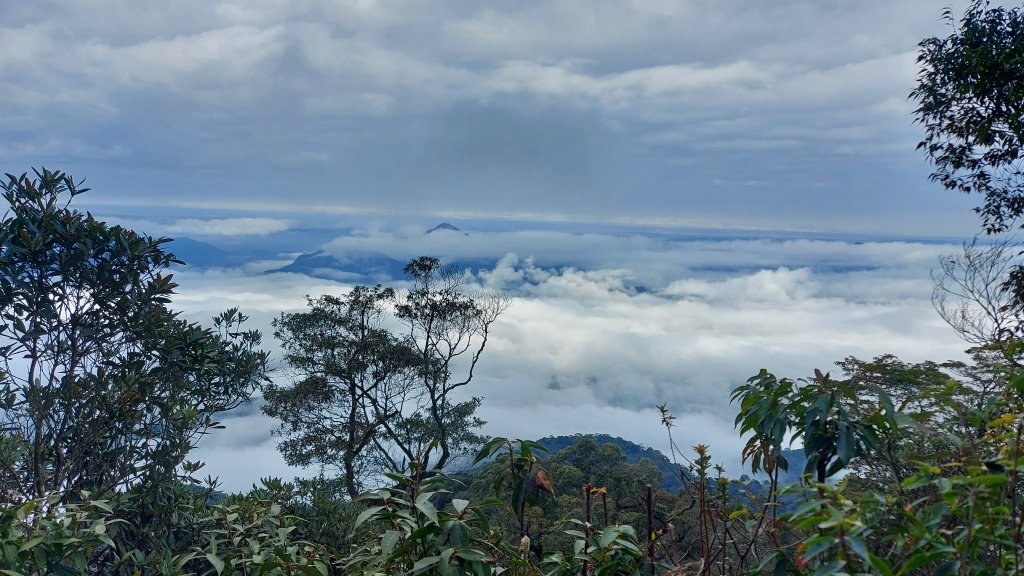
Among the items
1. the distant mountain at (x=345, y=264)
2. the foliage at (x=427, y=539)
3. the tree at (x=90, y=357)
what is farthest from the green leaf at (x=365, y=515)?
the distant mountain at (x=345, y=264)

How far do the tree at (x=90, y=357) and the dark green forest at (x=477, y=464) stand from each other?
0.5 inches

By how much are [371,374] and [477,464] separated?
12.9 m

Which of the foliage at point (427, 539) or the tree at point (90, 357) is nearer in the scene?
the foliage at point (427, 539)

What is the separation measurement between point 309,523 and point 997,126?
9.72 meters

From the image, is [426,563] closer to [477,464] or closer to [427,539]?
[427,539]

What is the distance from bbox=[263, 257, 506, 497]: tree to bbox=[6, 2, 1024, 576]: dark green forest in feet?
18.6

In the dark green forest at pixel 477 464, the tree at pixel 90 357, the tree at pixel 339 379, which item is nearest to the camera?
the dark green forest at pixel 477 464

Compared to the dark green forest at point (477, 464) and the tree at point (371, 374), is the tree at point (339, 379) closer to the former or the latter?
the tree at point (371, 374)

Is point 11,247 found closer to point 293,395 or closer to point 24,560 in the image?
point 24,560

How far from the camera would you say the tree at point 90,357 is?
11.7ft

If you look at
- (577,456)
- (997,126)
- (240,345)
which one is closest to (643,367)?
(577,456)

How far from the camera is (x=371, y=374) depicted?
14281 millimetres

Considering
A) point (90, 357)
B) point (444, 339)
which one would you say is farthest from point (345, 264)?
point (90, 357)

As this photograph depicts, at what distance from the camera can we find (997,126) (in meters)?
8.70
